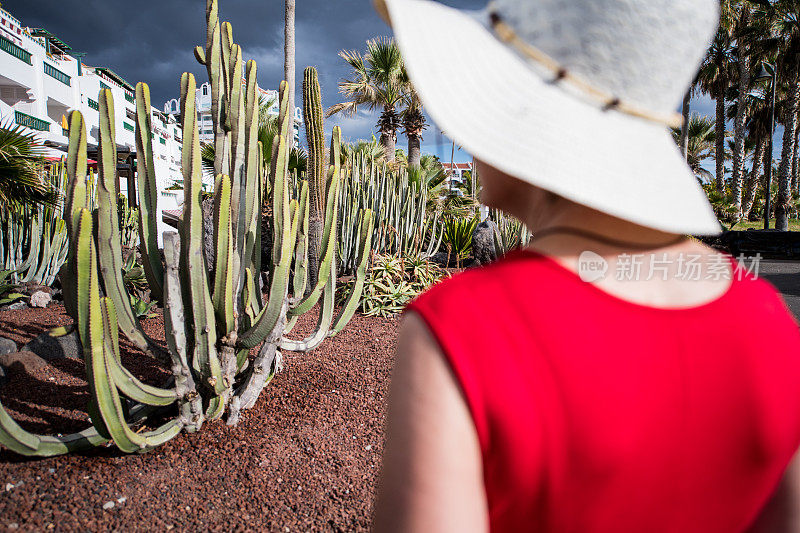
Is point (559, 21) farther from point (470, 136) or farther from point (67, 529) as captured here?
point (67, 529)

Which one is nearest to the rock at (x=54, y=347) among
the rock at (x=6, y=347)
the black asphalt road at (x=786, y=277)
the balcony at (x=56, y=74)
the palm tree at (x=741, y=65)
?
the rock at (x=6, y=347)

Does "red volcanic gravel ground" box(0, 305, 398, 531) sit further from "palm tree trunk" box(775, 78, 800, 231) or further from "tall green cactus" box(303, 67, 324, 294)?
"palm tree trunk" box(775, 78, 800, 231)

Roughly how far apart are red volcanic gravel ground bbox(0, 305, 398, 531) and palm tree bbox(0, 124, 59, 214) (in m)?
3.87

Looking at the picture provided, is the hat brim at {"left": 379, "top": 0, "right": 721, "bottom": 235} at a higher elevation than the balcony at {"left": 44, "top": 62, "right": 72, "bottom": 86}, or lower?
lower

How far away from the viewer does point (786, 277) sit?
9.73 metres

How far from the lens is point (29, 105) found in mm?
23641

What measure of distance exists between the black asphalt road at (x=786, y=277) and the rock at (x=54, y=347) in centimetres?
830

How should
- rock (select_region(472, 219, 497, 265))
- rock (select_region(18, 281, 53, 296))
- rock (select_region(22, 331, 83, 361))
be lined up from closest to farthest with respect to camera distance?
rock (select_region(22, 331, 83, 361)), rock (select_region(18, 281, 53, 296)), rock (select_region(472, 219, 497, 265))

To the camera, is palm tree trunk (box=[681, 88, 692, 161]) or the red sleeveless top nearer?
the red sleeveless top

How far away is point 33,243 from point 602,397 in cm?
892

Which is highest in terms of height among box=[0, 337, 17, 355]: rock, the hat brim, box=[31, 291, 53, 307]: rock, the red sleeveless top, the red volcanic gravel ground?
the hat brim

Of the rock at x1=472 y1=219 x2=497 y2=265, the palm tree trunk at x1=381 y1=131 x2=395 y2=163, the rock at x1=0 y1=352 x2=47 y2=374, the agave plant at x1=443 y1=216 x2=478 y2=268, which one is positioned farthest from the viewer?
the palm tree trunk at x1=381 y1=131 x2=395 y2=163

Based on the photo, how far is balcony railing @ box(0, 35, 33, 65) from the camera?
20.1 m

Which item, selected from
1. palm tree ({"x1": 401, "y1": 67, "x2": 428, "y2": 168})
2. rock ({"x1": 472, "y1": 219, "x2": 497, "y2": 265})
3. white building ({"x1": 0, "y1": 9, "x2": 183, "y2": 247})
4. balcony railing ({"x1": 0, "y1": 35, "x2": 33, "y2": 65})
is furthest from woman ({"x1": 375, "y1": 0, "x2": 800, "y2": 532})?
balcony railing ({"x1": 0, "y1": 35, "x2": 33, "y2": 65})
